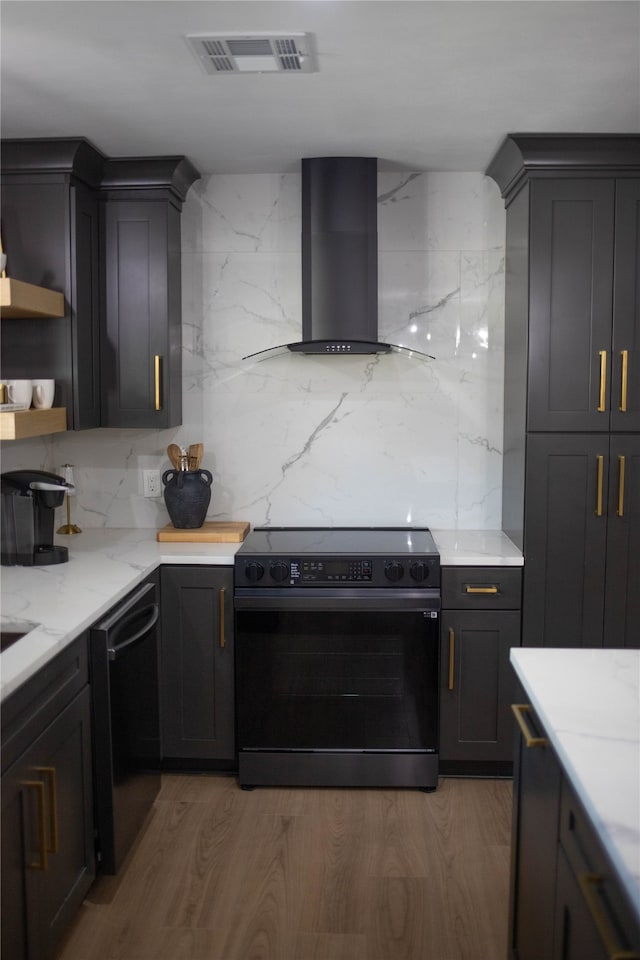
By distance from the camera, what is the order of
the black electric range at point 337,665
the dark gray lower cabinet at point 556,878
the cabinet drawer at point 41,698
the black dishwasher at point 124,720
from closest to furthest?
the dark gray lower cabinet at point 556,878, the cabinet drawer at point 41,698, the black dishwasher at point 124,720, the black electric range at point 337,665

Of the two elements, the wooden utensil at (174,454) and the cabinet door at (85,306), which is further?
the wooden utensil at (174,454)

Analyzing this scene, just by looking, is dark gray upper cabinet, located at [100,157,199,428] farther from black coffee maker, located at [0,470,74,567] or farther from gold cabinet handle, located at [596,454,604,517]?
gold cabinet handle, located at [596,454,604,517]

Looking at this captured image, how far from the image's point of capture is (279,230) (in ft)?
12.1

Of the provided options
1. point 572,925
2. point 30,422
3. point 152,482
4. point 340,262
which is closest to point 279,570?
point 152,482

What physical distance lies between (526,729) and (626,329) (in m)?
1.93

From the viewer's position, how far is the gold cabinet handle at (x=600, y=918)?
1138mm

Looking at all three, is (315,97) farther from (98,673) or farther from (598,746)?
(598,746)

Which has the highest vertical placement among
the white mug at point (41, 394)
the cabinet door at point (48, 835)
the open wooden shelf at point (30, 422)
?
the white mug at point (41, 394)

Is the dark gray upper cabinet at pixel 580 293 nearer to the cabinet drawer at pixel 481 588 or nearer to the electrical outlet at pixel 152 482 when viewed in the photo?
the cabinet drawer at pixel 481 588

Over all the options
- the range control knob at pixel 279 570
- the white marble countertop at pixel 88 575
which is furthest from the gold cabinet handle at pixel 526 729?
the range control knob at pixel 279 570

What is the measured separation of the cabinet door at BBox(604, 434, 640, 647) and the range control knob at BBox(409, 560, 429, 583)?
72 cm

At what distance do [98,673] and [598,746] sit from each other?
57.8 inches

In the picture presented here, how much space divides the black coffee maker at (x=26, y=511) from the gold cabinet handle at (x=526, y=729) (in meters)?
1.75

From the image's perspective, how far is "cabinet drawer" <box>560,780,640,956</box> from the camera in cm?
118
